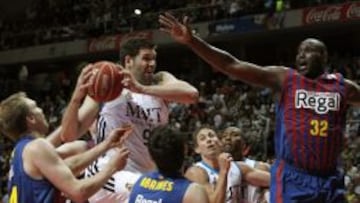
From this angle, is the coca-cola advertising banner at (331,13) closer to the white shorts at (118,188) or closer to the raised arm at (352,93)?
the raised arm at (352,93)

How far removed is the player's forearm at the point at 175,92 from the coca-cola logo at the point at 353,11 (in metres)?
13.3

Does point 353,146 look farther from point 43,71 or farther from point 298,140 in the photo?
point 43,71

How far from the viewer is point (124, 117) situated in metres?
5.61

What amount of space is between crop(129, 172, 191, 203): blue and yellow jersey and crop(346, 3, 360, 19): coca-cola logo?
14790 mm

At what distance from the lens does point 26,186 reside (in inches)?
177

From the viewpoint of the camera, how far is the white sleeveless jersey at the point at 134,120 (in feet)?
18.4

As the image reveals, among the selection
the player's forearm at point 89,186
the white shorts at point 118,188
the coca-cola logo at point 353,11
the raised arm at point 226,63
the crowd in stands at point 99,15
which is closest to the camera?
the player's forearm at point 89,186

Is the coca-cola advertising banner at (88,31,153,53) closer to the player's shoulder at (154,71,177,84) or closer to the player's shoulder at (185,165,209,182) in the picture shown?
the player's shoulder at (185,165,209,182)

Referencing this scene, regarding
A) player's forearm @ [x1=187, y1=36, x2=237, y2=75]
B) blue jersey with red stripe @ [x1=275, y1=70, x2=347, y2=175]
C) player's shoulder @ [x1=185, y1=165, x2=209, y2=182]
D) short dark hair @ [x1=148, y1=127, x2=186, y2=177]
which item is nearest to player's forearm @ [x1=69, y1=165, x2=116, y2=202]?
short dark hair @ [x1=148, y1=127, x2=186, y2=177]

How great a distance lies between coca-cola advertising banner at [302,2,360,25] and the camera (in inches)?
719

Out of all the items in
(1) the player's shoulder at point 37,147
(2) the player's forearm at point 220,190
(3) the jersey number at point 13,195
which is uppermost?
(1) the player's shoulder at point 37,147

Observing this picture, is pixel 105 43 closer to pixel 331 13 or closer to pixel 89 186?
pixel 331 13

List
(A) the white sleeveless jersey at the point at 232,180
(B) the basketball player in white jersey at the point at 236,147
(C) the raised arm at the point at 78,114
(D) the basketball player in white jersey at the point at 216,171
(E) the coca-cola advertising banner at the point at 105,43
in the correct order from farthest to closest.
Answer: (E) the coca-cola advertising banner at the point at 105,43 → (B) the basketball player in white jersey at the point at 236,147 → (A) the white sleeveless jersey at the point at 232,180 → (D) the basketball player in white jersey at the point at 216,171 → (C) the raised arm at the point at 78,114

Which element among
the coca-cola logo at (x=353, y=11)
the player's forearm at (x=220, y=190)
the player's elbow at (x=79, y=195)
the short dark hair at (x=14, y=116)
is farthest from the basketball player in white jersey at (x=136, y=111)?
the coca-cola logo at (x=353, y=11)
